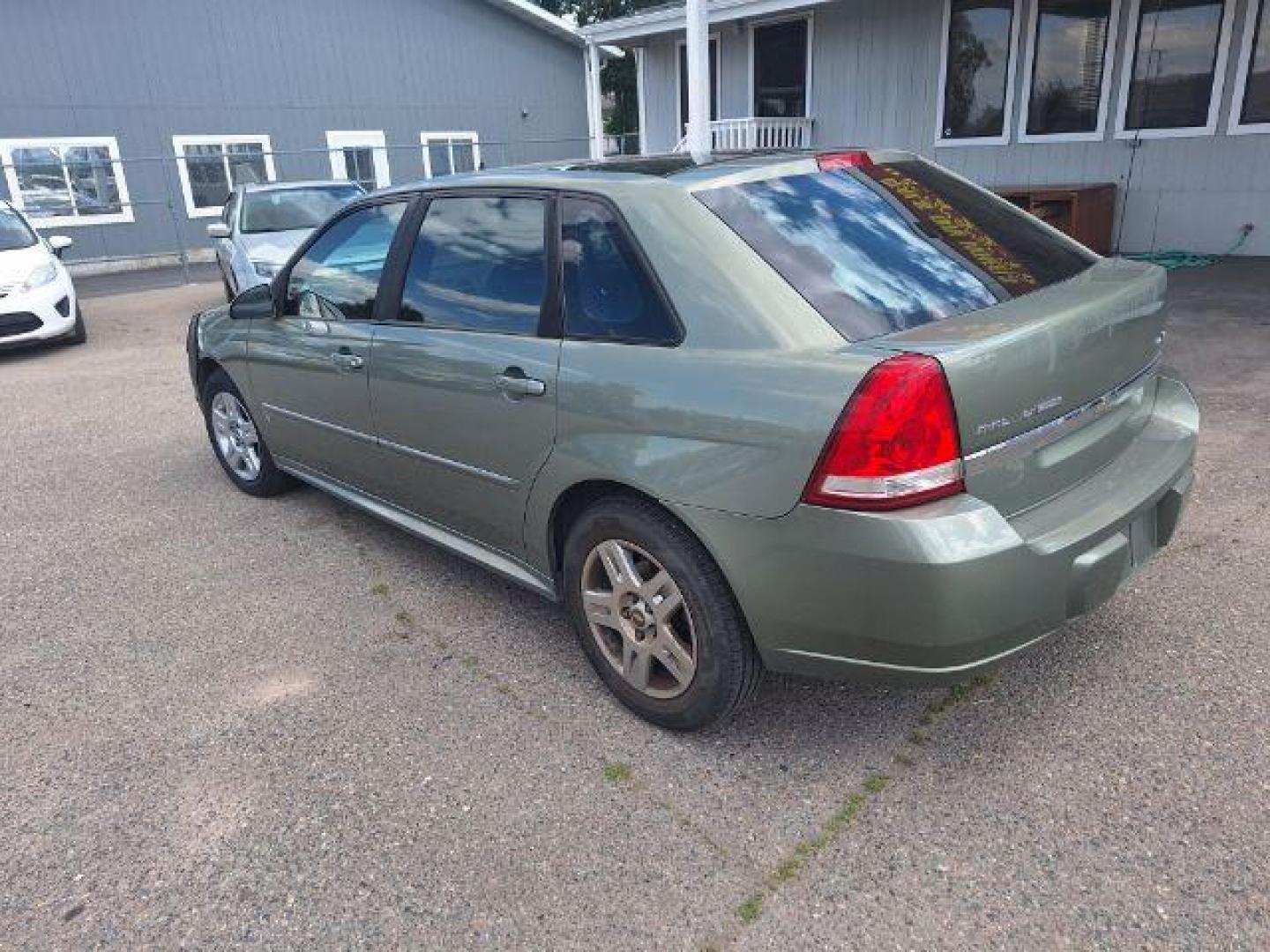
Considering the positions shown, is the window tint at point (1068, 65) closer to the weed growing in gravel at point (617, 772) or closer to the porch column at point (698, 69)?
the porch column at point (698, 69)

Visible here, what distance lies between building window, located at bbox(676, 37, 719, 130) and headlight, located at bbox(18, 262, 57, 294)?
9018mm

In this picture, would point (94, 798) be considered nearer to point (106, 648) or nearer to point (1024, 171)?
point (106, 648)

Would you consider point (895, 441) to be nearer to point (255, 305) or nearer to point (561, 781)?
point (561, 781)

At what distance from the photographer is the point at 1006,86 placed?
11.1 meters

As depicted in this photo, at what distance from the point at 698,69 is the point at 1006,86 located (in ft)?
13.1

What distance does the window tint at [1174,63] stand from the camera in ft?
31.5

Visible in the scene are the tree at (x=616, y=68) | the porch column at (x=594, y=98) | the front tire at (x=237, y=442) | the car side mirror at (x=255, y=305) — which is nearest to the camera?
the car side mirror at (x=255, y=305)

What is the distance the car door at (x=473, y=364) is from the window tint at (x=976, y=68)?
10157 mm

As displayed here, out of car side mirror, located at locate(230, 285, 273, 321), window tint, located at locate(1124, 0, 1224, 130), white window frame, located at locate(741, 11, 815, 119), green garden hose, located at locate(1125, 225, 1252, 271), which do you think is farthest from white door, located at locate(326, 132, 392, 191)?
car side mirror, located at locate(230, 285, 273, 321)

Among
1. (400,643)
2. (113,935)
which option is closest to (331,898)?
(113,935)

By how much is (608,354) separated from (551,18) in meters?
19.6

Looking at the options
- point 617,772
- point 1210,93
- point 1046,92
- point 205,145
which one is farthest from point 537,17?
point 617,772

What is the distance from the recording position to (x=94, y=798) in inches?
99.2

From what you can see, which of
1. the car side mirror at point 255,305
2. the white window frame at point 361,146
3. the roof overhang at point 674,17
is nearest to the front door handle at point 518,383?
the car side mirror at point 255,305
